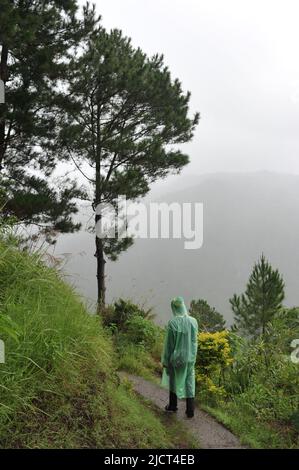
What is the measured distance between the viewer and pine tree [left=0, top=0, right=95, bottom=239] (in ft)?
35.4

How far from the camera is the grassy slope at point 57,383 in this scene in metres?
3.26

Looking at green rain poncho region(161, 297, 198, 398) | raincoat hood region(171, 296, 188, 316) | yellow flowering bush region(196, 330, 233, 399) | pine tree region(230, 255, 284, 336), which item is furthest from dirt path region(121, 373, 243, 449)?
pine tree region(230, 255, 284, 336)

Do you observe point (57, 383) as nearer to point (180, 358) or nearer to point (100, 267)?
point (180, 358)

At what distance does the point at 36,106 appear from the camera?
38.3 feet

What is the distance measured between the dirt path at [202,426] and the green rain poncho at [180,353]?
323 mm

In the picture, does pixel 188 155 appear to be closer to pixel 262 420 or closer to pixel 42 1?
pixel 42 1

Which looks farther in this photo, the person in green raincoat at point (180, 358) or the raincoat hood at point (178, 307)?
the raincoat hood at point (178, 307)

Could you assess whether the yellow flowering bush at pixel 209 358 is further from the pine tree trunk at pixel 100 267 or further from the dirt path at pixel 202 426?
the pine tree trunk at pixel 100 267

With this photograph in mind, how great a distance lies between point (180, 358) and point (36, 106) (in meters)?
8.83

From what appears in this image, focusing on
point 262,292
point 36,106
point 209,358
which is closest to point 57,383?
point 209,358

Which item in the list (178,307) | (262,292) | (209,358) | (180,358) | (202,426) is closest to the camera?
(202,426)

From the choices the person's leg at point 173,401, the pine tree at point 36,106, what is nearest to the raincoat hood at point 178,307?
the person's leg at point 173,401
